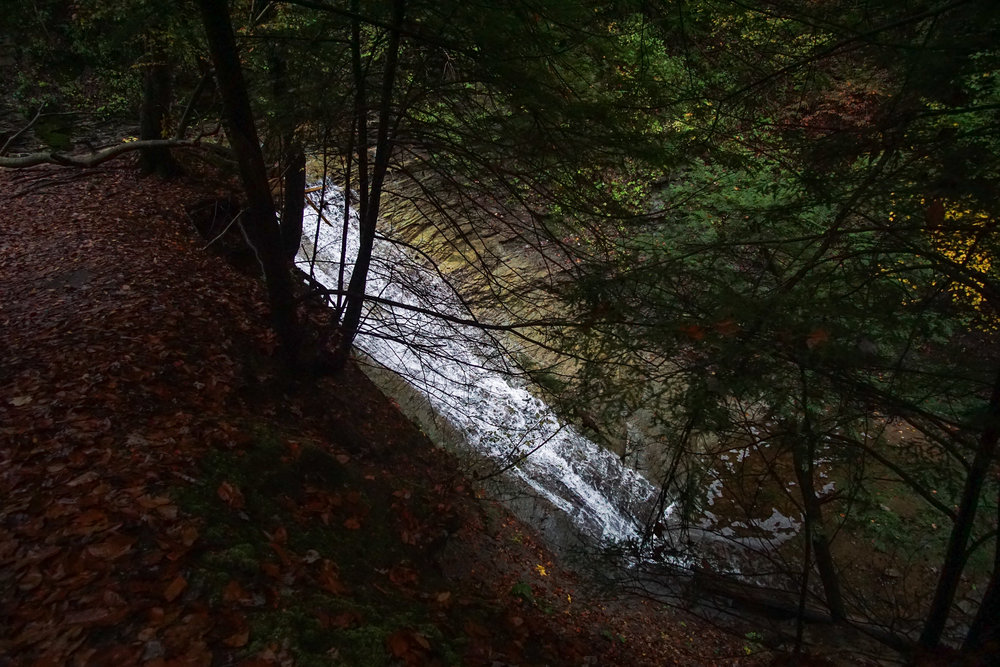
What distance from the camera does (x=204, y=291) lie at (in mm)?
6535

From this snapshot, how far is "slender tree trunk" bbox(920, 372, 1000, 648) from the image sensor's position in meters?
2.90

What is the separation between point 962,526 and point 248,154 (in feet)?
18.3

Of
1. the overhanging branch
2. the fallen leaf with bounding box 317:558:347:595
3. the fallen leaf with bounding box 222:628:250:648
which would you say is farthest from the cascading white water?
the fallen leaf with bounding box 222:628:250:648

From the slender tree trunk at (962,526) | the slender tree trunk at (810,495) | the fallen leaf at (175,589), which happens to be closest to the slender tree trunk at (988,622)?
the slender tree trunk at (962,526)

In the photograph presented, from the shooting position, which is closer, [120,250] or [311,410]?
[311,410]

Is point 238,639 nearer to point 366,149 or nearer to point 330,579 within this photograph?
point 330,579

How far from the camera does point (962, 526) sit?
342 centimetres

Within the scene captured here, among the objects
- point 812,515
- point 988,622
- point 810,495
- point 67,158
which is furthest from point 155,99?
point 988,622

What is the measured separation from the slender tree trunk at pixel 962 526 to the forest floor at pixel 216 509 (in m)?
2.25

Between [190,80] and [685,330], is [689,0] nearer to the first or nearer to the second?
[685,330]

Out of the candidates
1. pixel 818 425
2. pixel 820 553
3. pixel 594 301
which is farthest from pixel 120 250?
pixel 820 553

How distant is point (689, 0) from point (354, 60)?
101 inches

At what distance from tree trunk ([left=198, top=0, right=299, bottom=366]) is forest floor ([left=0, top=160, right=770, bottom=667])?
1044 mm

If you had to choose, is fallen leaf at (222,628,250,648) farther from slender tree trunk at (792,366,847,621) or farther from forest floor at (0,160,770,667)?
slender tree trunk at (792,366,847,621)
